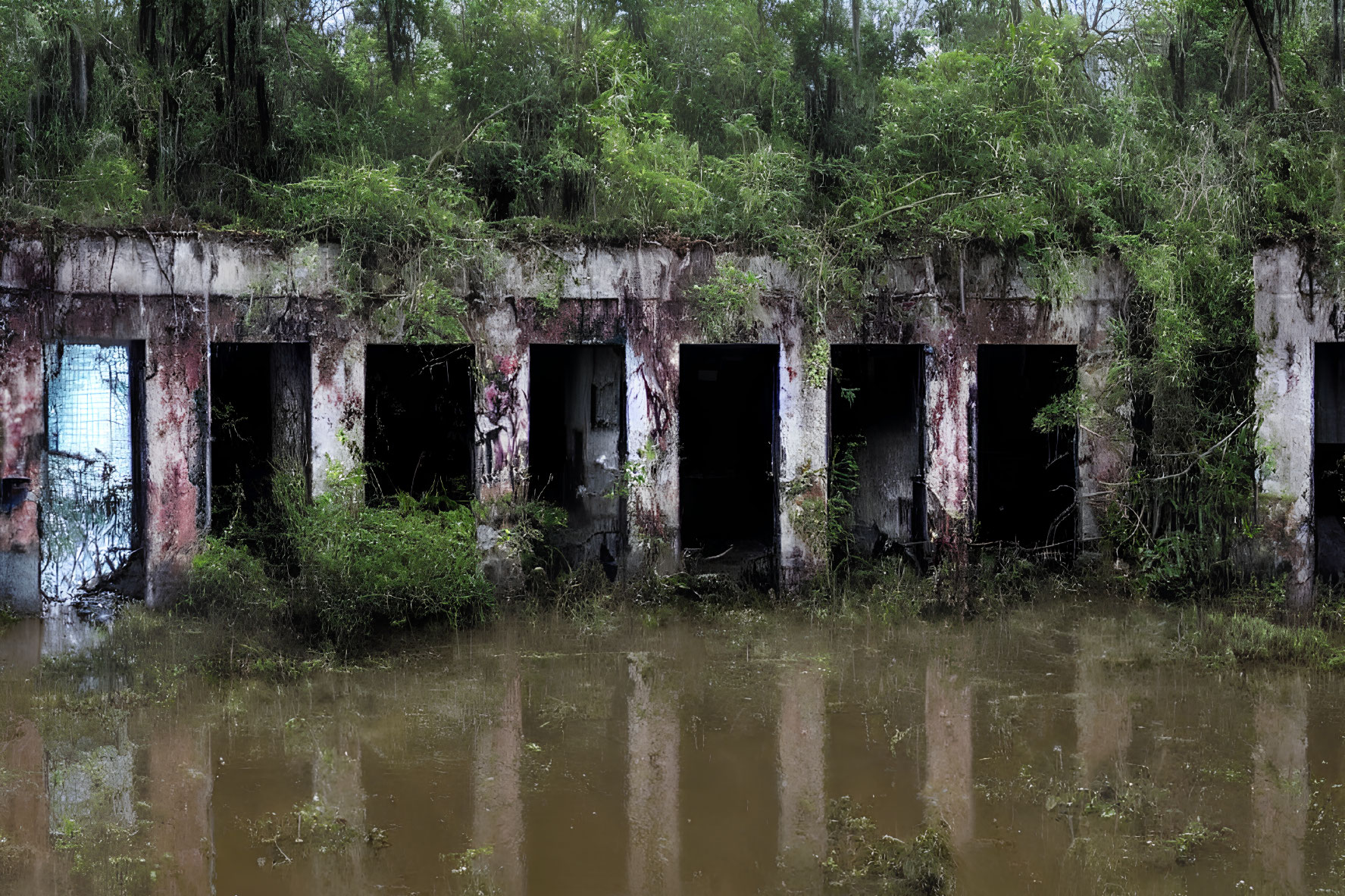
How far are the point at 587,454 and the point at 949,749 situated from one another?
5851 millimetres

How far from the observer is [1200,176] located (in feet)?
36.6

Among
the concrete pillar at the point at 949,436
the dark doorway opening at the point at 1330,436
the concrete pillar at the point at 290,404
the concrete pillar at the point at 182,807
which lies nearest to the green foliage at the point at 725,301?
the concrete pillar at the point at 949,436

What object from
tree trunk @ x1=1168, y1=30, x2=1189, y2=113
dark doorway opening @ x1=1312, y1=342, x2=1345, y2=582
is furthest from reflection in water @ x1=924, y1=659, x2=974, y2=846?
tree trunk @ x1=1168, y1=30, x2=1189, y2=113

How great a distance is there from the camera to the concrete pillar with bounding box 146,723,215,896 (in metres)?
5.34

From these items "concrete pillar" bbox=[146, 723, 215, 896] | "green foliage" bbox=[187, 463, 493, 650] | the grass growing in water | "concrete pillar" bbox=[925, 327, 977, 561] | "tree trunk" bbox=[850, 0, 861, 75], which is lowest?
"concrete pillar" bbox=[146, 723, 215, 896]

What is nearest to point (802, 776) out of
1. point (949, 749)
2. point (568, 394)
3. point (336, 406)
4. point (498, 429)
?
point (949, 749)

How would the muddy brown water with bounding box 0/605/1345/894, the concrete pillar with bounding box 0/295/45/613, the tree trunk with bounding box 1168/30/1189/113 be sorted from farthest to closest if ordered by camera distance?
the tree trunk with bounding box 1168/30/1189/113, the concrete pillar with bounding box 0/295/45/613, the muddy brown water with bounding box 0/605/1345/894

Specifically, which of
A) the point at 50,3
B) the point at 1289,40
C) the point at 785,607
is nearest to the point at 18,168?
the point at 50,3

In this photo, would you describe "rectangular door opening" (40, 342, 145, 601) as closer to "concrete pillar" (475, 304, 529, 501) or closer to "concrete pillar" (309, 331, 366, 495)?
"concrete pillar" (309, 331, 366, 495)

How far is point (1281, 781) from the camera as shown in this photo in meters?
6.60

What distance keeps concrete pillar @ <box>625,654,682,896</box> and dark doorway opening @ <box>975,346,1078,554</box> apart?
6023 millimetres

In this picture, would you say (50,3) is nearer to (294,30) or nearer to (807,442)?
(294,30)

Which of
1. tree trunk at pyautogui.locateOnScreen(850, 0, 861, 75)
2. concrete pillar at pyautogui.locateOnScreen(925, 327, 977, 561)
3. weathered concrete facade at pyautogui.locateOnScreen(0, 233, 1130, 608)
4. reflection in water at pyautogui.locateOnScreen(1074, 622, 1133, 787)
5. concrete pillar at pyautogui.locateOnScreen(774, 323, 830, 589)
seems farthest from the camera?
tree trunk at pyautogui.locateOnScreen(850, 0, 861, 75)

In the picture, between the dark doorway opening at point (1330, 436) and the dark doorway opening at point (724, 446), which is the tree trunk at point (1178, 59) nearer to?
the dark doorway opening at point (1330, 436)
